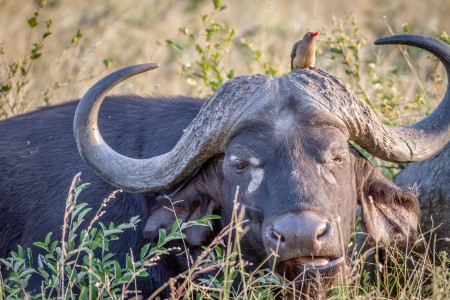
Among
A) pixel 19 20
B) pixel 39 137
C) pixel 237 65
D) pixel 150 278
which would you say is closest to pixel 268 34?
pixel 237 65

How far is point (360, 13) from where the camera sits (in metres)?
13.5

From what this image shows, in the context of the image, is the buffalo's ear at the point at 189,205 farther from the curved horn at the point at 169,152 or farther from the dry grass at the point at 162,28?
the dry grass at the point at 162,28

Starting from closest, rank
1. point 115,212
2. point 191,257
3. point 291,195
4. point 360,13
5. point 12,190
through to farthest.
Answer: point 291,195, point 191,257, point 115,212, point 12,190, point 360,13

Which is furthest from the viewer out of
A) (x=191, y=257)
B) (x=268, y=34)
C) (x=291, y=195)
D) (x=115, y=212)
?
(x=268, y=34)

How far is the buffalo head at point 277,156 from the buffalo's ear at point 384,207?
12mm

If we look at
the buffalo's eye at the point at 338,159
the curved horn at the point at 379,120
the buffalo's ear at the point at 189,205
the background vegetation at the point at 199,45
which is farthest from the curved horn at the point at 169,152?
the background vegetation at the point at 199,45

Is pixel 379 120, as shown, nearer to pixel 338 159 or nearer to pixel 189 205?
pixel 338 159

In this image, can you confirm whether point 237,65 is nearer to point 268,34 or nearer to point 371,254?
point 268,34

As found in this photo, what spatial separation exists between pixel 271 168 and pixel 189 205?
2.14 ft

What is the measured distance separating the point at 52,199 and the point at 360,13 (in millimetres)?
8507

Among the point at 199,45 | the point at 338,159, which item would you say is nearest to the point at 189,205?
the point at 338,159

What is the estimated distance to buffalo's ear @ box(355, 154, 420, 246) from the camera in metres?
5.25

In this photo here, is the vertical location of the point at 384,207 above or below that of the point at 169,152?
below

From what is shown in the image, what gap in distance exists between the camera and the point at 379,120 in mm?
5102
